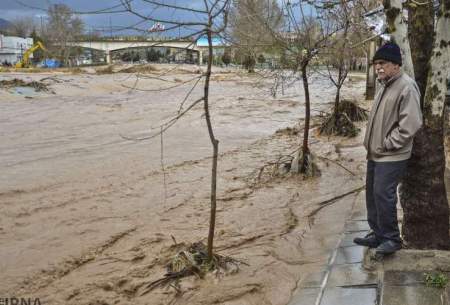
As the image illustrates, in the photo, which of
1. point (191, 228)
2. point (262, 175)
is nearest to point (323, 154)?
point (262, 175)

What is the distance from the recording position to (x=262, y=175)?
11.8 m

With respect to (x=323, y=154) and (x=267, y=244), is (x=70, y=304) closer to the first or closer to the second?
(x=267, y=244)

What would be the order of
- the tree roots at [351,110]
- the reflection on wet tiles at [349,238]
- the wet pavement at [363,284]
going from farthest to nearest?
1. the tree roots at [351,110]
2. the reflection on wet tiles at [349,238]
3. the wet pavement at [363,284]

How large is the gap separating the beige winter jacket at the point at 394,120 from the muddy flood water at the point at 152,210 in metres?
1.72

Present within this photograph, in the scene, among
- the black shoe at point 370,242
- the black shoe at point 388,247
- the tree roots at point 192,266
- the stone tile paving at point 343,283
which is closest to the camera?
the stone tile paving at point 343,283

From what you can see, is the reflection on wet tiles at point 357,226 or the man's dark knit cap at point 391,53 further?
the reflection on wet tiles at point 357,226

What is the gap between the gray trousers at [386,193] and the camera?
5.04 meters

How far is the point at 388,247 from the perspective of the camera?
5141mm

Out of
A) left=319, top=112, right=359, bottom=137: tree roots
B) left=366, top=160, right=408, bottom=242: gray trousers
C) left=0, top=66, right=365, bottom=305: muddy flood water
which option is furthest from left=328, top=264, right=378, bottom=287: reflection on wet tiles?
left=319, top=112, right=359, bottom=137: tree roots

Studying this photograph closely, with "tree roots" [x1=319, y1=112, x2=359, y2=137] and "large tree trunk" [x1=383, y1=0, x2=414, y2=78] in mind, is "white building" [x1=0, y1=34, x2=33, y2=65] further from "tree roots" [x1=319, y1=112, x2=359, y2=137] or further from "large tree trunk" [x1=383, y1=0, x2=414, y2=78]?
"large tree trunk" [x1=383, y1=0, x2=414, y2=78]

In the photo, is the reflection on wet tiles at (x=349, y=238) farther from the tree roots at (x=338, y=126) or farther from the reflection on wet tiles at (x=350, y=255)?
the tree roots at (x=338, y=126)

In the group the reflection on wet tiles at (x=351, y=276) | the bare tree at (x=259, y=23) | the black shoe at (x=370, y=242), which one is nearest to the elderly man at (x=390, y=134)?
the black shoe at (x=370, y=242)

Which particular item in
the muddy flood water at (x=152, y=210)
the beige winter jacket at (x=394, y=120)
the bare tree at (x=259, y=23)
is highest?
the bare tree at (x=259, y=23)

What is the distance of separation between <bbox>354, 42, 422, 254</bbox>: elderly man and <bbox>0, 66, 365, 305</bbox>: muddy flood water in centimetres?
123
